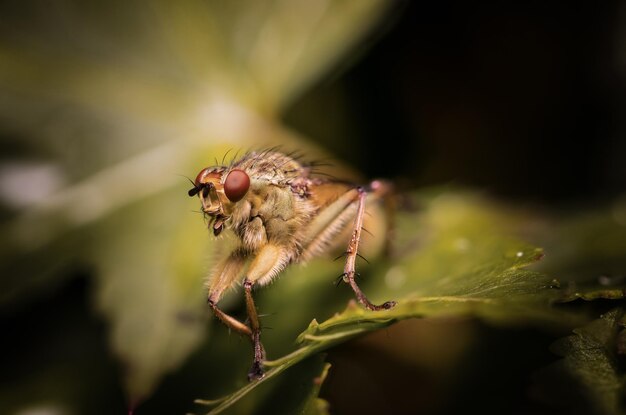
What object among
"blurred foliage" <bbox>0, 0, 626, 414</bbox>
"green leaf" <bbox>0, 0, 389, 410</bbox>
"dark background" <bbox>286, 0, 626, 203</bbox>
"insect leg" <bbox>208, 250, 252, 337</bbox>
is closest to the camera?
"blurred foliage" <bbox>0, 0, 626, 414</bbox>

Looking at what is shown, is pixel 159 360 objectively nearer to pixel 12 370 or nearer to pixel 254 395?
pixel 254 395

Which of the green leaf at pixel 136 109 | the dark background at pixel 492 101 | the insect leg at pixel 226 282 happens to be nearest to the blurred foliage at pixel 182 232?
the green leaf at pixel 136 109

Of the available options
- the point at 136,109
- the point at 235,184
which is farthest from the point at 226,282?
the point at 136,109

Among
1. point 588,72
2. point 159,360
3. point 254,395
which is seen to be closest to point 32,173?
point 159,360

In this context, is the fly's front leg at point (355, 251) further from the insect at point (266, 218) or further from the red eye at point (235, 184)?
the red eye at point (235, 184)

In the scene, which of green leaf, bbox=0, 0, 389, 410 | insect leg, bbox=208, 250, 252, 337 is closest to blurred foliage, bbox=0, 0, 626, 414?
green leaf, bbox=0, 0, 389, 410

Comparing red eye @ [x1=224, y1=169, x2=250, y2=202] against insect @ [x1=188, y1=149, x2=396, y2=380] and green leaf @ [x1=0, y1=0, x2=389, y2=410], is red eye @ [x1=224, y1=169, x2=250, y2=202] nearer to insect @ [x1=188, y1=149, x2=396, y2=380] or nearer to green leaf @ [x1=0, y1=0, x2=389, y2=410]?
insect @ [x1=188, y1=149, x2=396, y2=380]

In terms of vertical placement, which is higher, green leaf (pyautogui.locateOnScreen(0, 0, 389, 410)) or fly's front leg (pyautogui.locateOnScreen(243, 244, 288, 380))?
green leaf (pyautogui.locateOnScreen(0, 0, 389, 410))
